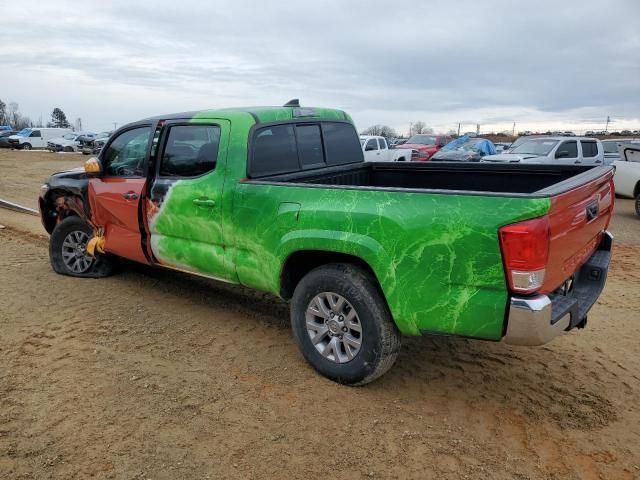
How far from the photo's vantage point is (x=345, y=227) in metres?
3.31

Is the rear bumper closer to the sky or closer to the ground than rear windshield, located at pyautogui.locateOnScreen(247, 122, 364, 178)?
closer to the ground

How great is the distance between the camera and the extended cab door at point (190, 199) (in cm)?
414

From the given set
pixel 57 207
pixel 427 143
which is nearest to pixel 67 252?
pixel 57 207

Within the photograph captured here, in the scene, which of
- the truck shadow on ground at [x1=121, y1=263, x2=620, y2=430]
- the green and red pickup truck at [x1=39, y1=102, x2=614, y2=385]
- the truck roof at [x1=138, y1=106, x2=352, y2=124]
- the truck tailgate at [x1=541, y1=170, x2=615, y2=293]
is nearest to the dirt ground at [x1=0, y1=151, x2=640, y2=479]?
the truck shadow on ground at [x1=121, y1=263, x2=620, y2=430]

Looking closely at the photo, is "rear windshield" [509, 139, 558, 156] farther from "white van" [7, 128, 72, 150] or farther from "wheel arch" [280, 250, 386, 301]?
"white van" [7, 128, 72, 150]

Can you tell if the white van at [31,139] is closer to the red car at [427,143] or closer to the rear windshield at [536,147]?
the red car at [427,143]

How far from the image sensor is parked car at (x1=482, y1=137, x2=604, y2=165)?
13484 mm

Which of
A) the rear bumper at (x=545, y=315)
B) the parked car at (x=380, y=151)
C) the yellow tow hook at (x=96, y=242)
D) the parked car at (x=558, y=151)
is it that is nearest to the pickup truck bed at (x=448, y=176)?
the rear bumper at (x=545, y=315)

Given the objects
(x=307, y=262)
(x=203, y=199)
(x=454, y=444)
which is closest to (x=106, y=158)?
(x=203, y=199)

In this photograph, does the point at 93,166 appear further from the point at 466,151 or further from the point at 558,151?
the point at 466,151

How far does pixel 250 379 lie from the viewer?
372 cm

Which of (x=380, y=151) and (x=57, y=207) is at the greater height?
(x=380, y=151)

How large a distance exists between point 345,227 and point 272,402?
4.07 ft

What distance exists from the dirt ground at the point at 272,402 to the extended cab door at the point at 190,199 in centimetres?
67
